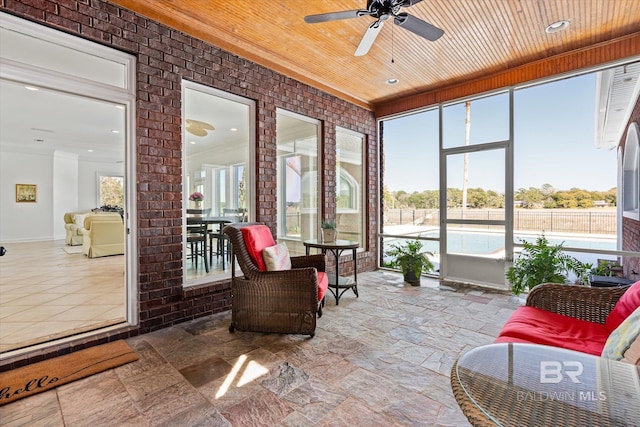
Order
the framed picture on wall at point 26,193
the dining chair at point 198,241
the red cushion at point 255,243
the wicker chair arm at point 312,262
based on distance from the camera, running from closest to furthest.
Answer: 1. the red cushion at point 255,243
2. the wicker chair arm at point 312,262
3. the dining chair at point 198,241
4. the framed picture on wall at point 26,193

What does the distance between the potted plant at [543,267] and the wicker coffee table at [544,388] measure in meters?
2.73

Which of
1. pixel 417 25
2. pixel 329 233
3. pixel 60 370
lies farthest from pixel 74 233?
pixel 417 25

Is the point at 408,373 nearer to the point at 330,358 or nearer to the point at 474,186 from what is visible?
the point at 330,358

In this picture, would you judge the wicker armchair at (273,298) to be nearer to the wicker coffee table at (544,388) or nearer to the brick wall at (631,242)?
the wicker coffee table at (544,388)

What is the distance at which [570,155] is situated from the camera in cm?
385

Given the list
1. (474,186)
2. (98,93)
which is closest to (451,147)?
(474,186)

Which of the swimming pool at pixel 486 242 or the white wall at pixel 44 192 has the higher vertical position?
the white wall at pixel 44 192

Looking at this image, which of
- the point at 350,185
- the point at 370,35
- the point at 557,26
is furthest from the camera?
the point at 350,185

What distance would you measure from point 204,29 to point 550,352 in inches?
150

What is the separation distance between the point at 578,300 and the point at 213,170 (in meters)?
3.75

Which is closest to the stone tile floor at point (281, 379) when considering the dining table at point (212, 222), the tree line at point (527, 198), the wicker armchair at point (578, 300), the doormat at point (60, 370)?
the doormat at point (60, 370)

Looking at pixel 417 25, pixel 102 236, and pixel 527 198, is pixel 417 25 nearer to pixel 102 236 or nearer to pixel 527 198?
pixel 527 198

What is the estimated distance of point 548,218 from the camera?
401cm

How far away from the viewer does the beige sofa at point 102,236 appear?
6.49m
